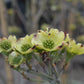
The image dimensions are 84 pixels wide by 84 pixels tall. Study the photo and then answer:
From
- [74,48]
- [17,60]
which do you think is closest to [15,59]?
[17,60]

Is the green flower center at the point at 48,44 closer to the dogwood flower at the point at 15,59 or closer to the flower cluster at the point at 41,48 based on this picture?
the flower cluster at the point at 41,48

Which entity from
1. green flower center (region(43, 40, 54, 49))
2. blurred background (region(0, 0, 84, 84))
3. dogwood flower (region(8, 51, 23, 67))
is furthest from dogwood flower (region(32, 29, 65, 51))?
blurred background (region(0, 0, 84, 84))

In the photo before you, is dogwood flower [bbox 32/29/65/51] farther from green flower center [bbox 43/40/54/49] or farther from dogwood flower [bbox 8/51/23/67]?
dogwood flower [bbox 8/51/23/67]

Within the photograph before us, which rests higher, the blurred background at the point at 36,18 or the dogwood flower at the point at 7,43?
the blurred background at the point at 36,18

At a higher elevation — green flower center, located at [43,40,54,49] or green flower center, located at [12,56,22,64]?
green flower center, located at [43,40,54,49]

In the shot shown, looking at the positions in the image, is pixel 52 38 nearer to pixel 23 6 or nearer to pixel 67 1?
pixel 67 1

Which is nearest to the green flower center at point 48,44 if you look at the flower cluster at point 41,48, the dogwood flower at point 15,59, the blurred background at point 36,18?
the flower cluster at point 41,48

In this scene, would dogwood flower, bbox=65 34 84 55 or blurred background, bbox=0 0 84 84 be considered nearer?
dogwood flower, bbox=65 34 84 55

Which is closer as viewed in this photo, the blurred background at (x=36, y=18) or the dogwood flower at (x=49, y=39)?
the dogwood flower at (x=49, y=39)

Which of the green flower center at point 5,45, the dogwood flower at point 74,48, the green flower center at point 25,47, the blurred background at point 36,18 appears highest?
the blurred background at point 36,18

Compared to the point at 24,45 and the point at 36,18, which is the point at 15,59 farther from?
the point at 36,18
